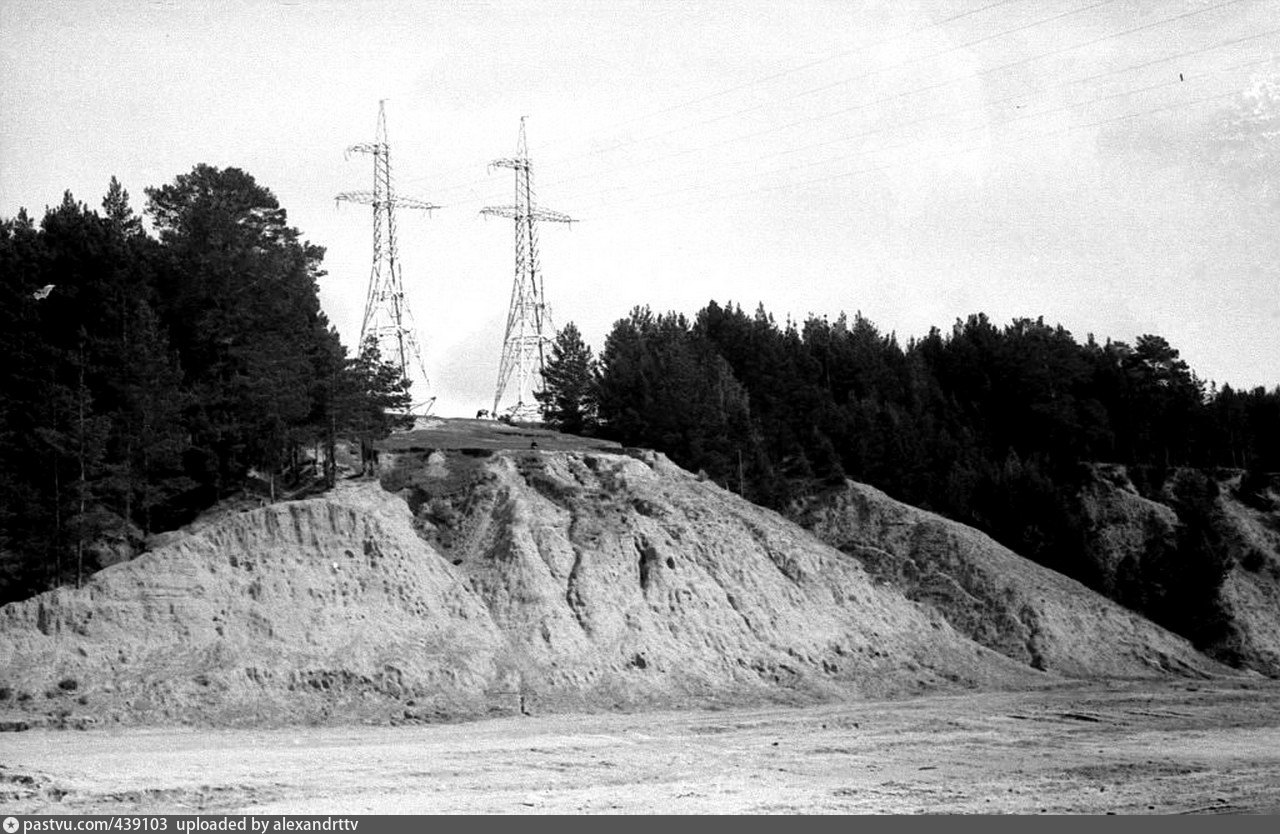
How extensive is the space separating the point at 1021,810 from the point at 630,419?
42.1m

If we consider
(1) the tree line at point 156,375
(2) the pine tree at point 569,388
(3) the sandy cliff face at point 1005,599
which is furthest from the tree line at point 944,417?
(1) the tree line at point 156,375

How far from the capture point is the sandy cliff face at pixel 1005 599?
198 ft

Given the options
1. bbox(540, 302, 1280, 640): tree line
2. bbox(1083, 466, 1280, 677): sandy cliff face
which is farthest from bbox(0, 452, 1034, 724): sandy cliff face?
bbox(1083, 466, 1280, 677): sandy cliff face

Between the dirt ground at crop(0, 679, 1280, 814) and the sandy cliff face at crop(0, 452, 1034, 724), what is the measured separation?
2592mm

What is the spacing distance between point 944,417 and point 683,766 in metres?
65.0

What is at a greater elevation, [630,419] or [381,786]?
[630,419]

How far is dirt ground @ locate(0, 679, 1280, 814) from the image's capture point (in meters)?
28.7

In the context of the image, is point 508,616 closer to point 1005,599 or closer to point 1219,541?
point 1005,599

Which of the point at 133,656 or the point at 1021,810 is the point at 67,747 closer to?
the point at 133,656

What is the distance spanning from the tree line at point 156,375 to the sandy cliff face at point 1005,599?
913 inches

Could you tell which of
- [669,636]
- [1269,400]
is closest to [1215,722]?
[669,636]

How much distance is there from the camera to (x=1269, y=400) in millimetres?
108750
